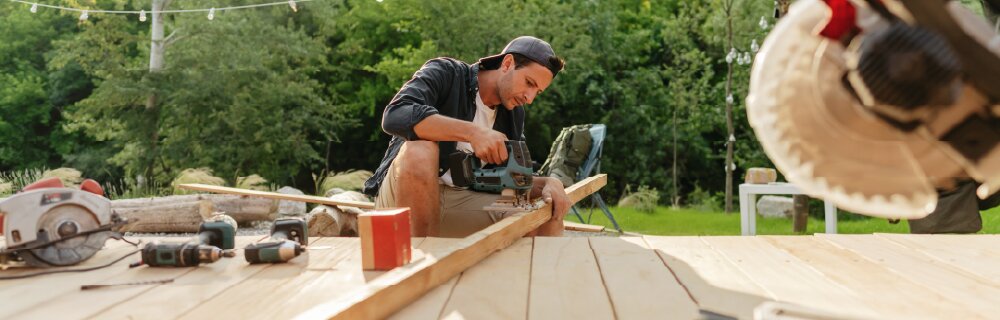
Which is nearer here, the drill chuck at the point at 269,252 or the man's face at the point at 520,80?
the drill chuck at the point at 269,252

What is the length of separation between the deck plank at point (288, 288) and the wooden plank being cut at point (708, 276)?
0.67m

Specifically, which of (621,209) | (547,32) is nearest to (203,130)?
(547,32)

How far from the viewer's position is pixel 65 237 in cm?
182

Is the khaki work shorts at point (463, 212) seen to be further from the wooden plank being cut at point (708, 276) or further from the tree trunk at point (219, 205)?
the tree trunk at point (219, 205)

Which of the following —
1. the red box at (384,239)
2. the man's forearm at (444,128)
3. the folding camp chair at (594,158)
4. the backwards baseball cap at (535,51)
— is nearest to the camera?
the red box at (384,239)

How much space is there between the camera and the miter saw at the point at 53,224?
1.73 meters

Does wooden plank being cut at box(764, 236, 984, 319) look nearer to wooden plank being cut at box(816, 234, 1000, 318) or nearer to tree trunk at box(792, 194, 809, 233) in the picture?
wooden plank being cut at box(816, 234, 1000, 318)

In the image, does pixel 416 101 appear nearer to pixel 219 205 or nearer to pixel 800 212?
pixel 219 205

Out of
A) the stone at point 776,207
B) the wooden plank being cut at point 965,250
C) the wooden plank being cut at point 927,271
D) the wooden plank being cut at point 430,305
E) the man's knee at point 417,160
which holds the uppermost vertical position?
the man's knee at point 417,160

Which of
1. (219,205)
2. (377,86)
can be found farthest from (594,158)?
(377,86)

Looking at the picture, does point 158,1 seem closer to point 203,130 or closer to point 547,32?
point 203,130

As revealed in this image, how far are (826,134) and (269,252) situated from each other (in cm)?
156

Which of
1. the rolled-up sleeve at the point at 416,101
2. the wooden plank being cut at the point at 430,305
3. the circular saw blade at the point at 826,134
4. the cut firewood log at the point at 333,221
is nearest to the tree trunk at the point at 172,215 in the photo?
the cut firewood log at the point at 333,221

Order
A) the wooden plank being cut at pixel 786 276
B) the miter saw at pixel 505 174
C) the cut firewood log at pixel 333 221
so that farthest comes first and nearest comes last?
the cut firewood log at pixel 333 221
the miter saw at pixel 505 174
the wooden plank being cut at pixel 786 276
